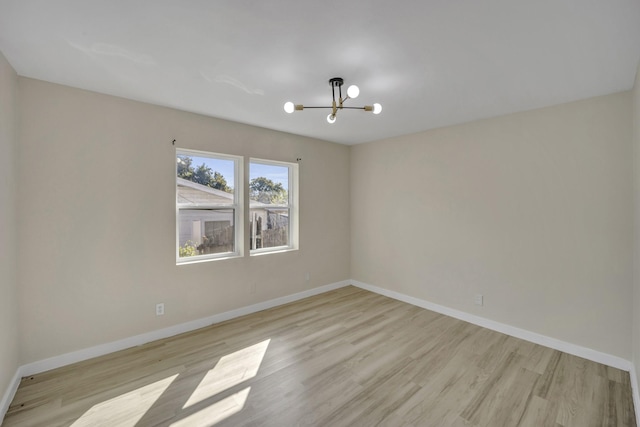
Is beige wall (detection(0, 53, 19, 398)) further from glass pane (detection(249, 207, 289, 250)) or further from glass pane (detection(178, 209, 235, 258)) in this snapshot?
glass pane (detection(249, 207, 289, 250))

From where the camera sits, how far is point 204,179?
3441 millimetres

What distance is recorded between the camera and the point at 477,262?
3471 mm

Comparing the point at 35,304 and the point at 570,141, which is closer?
the point at 35,304

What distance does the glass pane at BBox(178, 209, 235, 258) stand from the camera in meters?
3.29

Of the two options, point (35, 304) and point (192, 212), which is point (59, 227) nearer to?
point (35, 304)

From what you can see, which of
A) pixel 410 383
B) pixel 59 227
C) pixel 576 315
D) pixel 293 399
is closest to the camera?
pixel 293 399

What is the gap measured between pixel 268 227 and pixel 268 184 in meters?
0.64

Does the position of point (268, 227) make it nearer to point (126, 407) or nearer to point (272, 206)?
point (272, 206)

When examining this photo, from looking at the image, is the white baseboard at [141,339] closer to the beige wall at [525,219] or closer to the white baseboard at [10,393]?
the white baseboard at [10,393]

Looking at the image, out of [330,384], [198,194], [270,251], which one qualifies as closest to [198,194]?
[198,194]

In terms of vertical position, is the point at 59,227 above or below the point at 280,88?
below

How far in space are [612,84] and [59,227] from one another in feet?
16.5

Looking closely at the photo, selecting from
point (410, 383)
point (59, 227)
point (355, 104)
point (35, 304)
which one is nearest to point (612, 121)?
point (355, 104)

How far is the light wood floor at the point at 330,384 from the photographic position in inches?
Answer: 76.5
